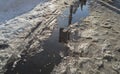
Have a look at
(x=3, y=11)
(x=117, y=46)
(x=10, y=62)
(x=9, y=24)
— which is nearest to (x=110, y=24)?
(x=117, y=46)

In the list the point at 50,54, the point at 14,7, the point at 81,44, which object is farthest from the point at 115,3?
the point at 50,54

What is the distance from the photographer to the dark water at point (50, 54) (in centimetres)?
598

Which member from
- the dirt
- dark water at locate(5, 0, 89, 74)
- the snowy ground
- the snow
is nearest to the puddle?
the dirt

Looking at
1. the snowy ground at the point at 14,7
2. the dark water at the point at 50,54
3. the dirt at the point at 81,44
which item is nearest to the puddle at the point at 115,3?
the dirt at the point at 81,44

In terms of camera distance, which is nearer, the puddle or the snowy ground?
the snowy ground

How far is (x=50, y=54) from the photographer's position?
22.4ft

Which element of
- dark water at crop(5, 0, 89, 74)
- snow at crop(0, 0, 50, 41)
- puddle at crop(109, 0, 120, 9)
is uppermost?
snow at crop(0, 0, 50, 41)

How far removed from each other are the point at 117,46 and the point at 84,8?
447 centimetres

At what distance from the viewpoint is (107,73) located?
6012 mm

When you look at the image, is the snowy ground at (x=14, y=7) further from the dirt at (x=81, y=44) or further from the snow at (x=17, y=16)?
the dirt at (x=81, y=44)

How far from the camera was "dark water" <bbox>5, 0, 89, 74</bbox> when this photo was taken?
5984 mm

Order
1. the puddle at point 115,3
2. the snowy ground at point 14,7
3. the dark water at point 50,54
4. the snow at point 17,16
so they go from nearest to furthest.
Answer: the dark water at point 50,54
the snow at point 17,16
the snowy ground at point 14,7
the puddle at point 115,3

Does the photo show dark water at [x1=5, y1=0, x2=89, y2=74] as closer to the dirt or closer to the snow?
the dirt

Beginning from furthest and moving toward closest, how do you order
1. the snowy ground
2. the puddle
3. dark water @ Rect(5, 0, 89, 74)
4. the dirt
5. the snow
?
the puddle
the snowy ground
the snow
the dirt
dark water @ Rect(5, 0, 89, 74)
